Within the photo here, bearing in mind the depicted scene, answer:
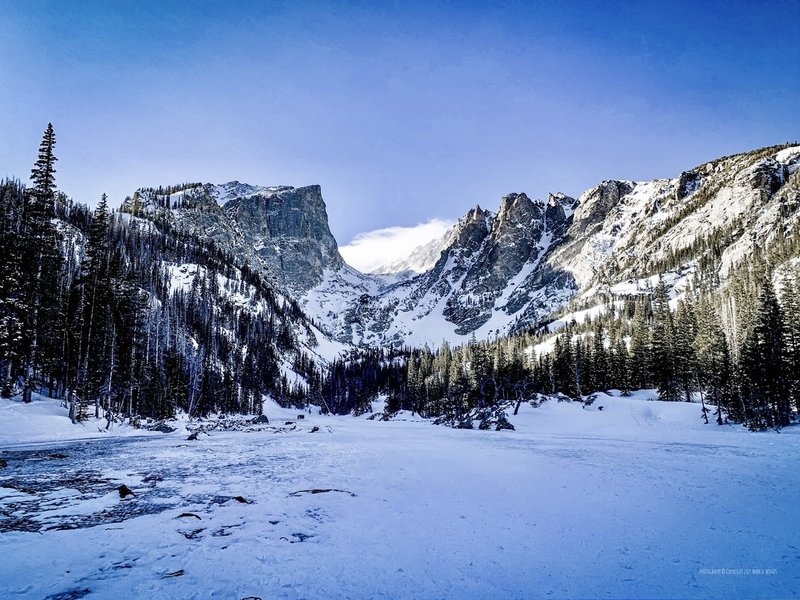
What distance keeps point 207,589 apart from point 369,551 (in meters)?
2.98

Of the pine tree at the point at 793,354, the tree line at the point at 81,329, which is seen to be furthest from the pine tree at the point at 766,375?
the tree line at the point at 81,329

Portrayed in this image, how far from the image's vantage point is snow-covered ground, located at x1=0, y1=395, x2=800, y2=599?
637 centimetres

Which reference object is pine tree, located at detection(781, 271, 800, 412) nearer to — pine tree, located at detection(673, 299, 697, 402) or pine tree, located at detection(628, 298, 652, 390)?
pine tree, located at detection(673, 299, 697, 402)

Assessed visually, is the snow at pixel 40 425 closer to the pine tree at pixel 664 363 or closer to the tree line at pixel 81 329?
the tree line at pixel 81 329

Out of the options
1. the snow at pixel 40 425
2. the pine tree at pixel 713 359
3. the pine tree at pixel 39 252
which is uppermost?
the pine tree at pixel 39 252

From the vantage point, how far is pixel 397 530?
30.5ft

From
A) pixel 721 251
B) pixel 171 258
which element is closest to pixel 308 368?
pixel 171 258

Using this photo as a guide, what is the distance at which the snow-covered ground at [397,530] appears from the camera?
6367mm

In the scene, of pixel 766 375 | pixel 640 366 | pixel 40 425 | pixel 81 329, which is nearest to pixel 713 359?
pixel 766 375

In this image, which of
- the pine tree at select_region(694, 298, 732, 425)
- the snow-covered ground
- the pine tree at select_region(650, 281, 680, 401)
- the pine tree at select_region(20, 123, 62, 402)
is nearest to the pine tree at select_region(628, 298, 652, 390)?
the pine tree at select_region(650, 281, 680, 401)

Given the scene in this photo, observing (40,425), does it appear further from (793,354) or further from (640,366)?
(640,366)

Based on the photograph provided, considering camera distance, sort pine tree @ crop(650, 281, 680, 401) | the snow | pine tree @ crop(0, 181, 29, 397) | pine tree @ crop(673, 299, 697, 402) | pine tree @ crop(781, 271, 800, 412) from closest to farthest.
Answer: the snow, pine tree @ crop(0, 181, 29, 397), pine tree @ crop(781, 271, 800, 412), pine tree @ crop(673, 299, 697, 402), pine tree @ crop(650, 281, 680, 401)

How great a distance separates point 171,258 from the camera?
6599 inches

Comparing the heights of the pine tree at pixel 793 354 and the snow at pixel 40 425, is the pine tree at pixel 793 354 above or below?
above
